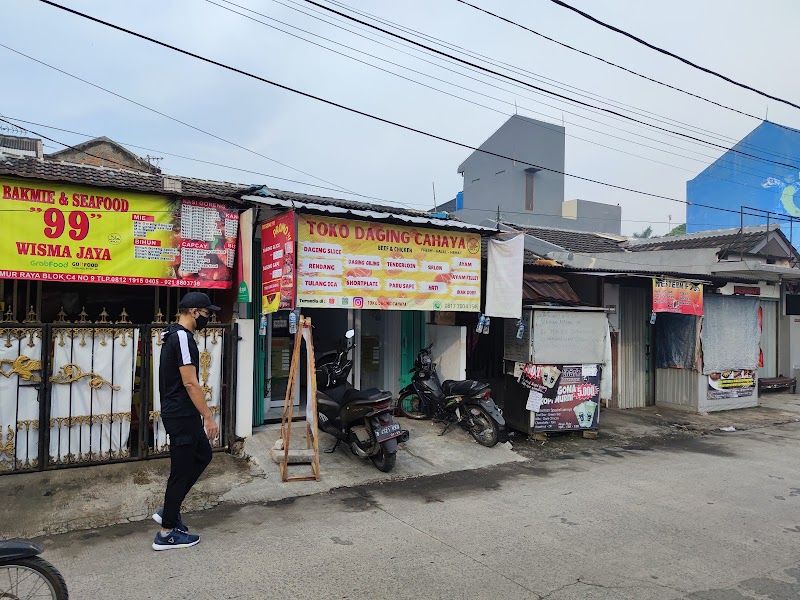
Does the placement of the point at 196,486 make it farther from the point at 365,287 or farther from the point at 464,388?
the point at 464,388

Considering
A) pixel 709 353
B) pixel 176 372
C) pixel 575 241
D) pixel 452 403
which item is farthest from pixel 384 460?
pixel 575 241

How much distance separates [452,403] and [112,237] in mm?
5425

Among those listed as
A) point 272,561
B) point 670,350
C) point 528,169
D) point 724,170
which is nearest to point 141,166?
point 528,169

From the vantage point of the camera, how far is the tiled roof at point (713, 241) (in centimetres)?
1435

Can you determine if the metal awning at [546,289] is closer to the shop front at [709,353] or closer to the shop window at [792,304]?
the shop front at [709,353]

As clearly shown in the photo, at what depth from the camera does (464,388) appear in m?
8.72

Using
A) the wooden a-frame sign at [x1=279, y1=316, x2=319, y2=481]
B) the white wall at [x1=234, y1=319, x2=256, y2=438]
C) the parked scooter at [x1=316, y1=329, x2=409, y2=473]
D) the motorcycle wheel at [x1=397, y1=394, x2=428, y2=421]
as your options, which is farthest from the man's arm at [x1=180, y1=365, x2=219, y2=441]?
the motorcycle wheel at [x1=397, y1=394, x2=428, y2=421]

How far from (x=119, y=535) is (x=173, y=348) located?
1.82 meters

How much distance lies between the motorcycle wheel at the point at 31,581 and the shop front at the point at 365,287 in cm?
412

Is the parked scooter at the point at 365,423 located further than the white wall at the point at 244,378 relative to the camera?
No

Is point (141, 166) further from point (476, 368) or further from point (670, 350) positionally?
point (670, 350)

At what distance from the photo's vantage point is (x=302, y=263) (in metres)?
7.54

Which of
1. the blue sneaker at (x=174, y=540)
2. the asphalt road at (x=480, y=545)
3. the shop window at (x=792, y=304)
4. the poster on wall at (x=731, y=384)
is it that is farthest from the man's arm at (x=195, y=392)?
the shop window at (x=792, y=304)

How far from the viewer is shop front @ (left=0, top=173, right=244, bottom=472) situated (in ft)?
20.5
